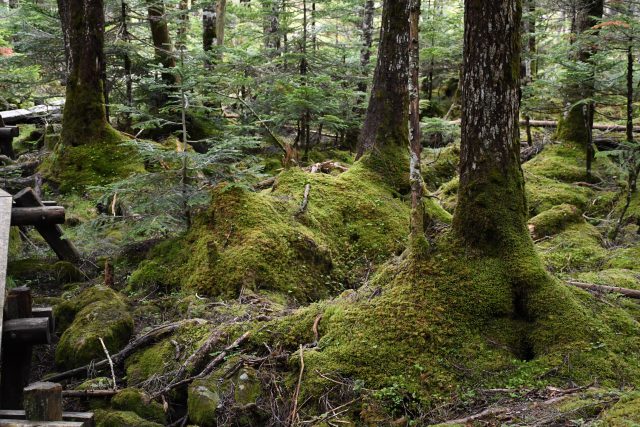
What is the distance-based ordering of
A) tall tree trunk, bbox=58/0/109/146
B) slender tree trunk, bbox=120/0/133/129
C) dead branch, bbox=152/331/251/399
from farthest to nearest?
1. slender tree trunk, bbox=120/0/133/129
2. tall tree trunk, bbox=58/0/109/146
3. dead branch, bbox=152/331/251/399

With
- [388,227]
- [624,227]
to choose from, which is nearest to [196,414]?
[388,227]

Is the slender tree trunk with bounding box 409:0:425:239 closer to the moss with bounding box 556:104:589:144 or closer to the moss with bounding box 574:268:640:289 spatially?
the moss with bounding box 574:268:640:289

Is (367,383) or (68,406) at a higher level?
(367,383)

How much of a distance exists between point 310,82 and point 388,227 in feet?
22.0

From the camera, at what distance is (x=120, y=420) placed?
5043 millimetres

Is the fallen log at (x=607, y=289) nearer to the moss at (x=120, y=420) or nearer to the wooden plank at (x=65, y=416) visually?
the moss at (x=120, y=420)

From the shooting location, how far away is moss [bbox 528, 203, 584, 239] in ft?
31.4

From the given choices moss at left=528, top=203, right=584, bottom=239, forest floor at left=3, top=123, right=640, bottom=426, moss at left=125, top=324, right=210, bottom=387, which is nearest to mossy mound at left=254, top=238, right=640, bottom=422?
forest floor at left=3, top=123, right=640, bottom=426

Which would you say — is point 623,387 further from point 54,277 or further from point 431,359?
point 54,277

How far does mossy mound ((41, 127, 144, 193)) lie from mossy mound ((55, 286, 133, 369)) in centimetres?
479

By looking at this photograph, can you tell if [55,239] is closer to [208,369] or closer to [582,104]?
[208,369]

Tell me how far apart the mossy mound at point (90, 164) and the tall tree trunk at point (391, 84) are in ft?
16.5

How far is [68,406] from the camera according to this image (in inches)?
218

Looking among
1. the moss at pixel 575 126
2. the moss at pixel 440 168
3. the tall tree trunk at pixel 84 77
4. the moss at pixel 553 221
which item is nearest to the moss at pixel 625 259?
the moss at pixel 553 221
